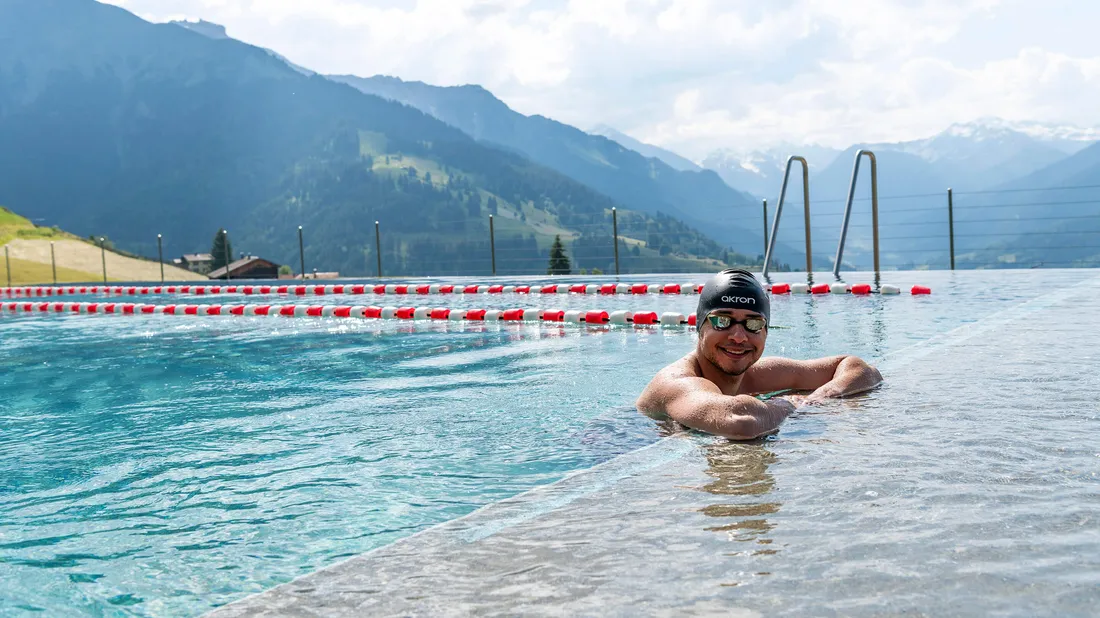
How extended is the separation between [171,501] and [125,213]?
7345 inches

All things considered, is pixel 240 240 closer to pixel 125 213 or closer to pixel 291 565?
pixel 125 213

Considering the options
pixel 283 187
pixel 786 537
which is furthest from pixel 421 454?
pixel 283 187

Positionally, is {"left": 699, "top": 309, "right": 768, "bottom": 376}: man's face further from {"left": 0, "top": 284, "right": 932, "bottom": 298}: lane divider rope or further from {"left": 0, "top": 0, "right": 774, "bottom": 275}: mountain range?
{"left": 0, "top": 0, "right": 774, "bottom": 275}: mountain range

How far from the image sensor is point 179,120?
19725 cm

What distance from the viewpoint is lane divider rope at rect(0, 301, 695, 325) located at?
Answer: 9703 mm

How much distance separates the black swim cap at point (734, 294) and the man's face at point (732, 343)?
3cm

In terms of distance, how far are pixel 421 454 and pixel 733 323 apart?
4.85 feet

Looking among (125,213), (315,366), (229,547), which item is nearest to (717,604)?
(229,547)

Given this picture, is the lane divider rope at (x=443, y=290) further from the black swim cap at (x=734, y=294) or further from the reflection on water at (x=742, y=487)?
the reflection on water at (x=742, y=487)

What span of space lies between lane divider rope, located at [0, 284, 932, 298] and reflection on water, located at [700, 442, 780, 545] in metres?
6.91

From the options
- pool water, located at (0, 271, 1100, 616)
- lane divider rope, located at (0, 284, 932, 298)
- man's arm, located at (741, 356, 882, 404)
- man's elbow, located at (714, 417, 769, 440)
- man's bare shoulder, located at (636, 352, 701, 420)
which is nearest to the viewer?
pool water, located at (0, 271, 1100, 616)

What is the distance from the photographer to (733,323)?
13.5 feet

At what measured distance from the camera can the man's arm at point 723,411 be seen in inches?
140

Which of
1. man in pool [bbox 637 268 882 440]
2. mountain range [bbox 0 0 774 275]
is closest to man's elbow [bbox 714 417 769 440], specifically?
man in pool [bbox 637 268 882 440]
